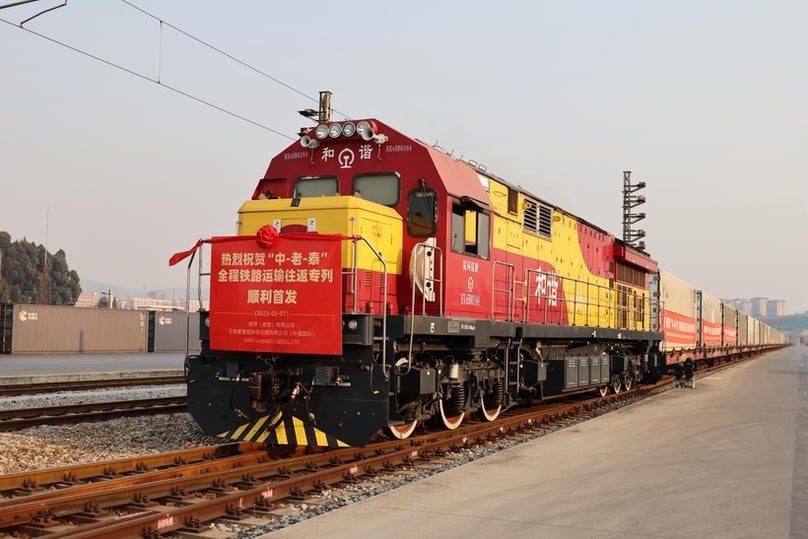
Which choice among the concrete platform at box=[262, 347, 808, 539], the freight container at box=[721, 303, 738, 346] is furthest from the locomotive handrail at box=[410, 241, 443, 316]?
the freight container at box=[721, 303, 738, 346]

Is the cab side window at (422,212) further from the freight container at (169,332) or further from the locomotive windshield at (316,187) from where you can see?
the freight container at (169,332)

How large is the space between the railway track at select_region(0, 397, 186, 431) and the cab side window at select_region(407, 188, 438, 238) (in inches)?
246

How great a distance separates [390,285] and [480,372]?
83.8 inches

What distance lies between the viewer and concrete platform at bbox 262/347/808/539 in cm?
575

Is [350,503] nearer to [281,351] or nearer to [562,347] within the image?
[281,351]

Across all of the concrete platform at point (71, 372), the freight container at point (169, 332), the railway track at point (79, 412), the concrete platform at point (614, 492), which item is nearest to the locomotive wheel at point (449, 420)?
the concrete platform at point (614, 492)

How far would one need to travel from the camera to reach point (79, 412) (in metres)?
13.0

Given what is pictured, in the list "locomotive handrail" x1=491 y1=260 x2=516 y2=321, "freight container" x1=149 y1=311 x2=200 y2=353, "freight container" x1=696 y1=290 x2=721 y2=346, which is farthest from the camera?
"freight container" x1=149 y1=311 x2=200 y2=353

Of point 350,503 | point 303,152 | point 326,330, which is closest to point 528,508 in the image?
point 350,503

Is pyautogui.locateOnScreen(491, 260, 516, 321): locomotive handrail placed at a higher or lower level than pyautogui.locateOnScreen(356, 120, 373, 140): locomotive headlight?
lower

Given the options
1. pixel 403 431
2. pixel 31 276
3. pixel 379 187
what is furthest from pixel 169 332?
pixel 31 276

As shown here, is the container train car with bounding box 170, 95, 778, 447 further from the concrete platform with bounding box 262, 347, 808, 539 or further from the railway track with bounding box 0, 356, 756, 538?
the concrete platform with bounding box 262, 347, 808, 539

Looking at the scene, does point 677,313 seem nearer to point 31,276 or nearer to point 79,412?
point 79,412

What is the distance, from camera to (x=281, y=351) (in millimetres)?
8148
